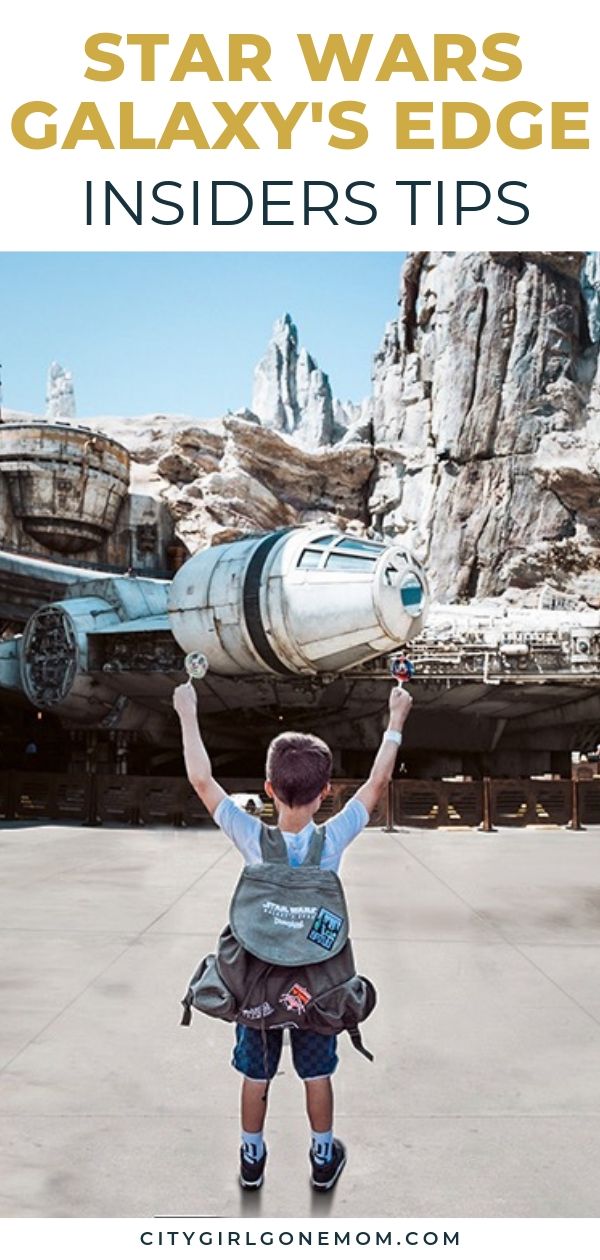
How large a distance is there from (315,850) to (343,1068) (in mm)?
2203

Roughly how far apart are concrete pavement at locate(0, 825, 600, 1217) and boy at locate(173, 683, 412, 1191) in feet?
0.54

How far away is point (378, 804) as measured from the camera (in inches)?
701

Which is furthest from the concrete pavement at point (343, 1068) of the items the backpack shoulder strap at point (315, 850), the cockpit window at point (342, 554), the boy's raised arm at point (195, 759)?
the cockpit window at point (342, 554)

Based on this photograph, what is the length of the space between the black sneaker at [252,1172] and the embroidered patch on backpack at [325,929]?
2.95 ft

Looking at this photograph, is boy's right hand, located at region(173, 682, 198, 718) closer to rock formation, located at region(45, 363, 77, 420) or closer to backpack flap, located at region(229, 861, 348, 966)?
backpack flap, located at region(229, 861, 348, 966)

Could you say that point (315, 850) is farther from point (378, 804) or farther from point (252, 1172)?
point (378, 804)

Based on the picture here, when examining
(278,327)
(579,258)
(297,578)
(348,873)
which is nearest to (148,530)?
(579,258)

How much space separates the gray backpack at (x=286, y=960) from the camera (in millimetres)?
2930

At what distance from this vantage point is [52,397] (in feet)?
445

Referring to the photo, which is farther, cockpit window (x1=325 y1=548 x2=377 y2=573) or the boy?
cockpit window (x1=325 y1=548 x2=377 y2=573)

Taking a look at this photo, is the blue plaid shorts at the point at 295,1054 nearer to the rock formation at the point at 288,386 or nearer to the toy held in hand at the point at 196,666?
the toy held in hand at the point at 196,666

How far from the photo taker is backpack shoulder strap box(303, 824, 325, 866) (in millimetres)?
3062

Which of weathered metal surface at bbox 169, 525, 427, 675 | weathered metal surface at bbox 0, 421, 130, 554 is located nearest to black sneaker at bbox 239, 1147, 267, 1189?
weathered metal surface at bbox 169, 525, 427, 675

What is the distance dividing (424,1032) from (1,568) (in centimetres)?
2022
